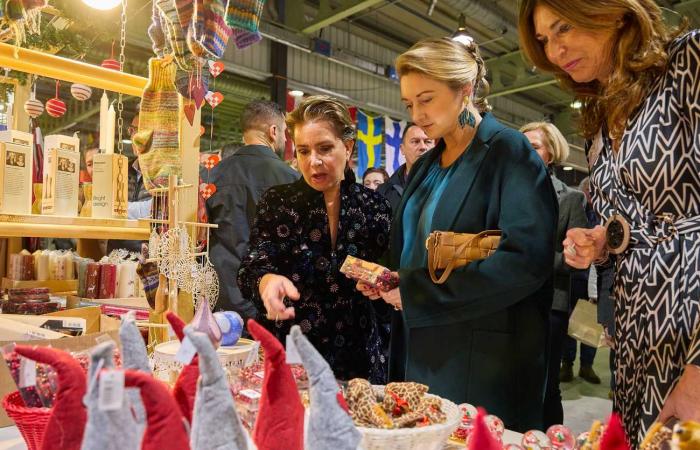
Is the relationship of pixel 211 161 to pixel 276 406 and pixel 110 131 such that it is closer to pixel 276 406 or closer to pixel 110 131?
pixel 110 131

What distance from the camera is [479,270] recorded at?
1335 mm

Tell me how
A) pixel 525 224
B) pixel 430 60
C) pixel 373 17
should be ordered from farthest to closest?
pixel 373 17 → pixel 430 60 → pixel 525 224

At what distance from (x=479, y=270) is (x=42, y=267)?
2693 mm

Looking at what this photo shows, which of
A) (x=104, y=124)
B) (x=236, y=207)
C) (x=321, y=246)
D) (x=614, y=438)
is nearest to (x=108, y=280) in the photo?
(x=236, y=207)

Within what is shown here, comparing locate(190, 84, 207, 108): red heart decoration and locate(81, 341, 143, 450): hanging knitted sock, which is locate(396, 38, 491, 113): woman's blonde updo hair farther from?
locate(81, 341, 143, 450): hanging knitted sock

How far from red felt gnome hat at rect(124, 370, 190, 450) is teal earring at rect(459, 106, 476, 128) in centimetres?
112

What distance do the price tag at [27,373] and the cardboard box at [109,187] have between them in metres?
0.80

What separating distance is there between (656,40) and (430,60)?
53 cm

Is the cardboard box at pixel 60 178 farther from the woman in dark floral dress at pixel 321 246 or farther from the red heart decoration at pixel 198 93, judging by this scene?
the woman in dark floral dress at pixel 321 246

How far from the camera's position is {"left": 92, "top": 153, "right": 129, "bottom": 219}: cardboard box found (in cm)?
167

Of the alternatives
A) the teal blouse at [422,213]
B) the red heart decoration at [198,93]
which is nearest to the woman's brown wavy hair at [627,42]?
the teal blouse at [422,213]

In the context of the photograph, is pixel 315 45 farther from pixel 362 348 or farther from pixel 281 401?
pixel 281 401

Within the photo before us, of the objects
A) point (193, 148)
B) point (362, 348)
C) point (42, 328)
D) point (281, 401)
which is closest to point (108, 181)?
point (193, 148)

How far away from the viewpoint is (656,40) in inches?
45.6
